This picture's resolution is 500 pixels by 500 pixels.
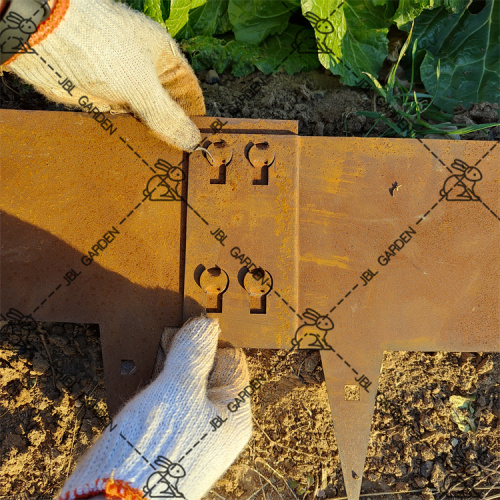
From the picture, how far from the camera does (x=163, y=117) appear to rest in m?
1.71

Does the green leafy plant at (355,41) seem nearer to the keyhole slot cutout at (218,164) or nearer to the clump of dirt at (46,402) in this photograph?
the keyhole slot cutout at (218,164)

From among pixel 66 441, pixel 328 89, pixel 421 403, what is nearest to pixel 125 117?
pixel 328 89

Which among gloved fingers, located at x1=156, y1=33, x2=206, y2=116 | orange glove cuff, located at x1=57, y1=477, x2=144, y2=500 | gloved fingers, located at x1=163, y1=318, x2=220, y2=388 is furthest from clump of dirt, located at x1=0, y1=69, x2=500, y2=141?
orange glove cuff, located at x1=57, y1=477, x2=144, y2=500

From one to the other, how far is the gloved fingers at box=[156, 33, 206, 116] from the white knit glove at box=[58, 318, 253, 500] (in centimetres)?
99

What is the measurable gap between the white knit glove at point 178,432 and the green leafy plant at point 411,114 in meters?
1.38

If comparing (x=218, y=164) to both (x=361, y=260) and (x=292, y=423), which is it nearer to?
(x=361, y=260)

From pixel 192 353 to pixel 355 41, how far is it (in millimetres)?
1885

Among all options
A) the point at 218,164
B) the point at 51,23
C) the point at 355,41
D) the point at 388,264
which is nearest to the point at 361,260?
the point at 388,264

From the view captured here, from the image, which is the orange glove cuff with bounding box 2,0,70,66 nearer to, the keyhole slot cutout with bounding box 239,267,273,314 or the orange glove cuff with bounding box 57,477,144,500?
the keyhole slot cutout with bounding box 239,267,273,314

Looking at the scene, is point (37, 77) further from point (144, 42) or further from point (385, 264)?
point (385, 264)

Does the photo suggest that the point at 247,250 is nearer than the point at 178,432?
No

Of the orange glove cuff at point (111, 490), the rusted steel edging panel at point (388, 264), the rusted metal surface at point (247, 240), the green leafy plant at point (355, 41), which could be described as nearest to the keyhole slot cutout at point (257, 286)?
the rusted metal surface at point (247, 240)

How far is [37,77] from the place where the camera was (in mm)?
1606

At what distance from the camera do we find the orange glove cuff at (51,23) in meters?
1.48
